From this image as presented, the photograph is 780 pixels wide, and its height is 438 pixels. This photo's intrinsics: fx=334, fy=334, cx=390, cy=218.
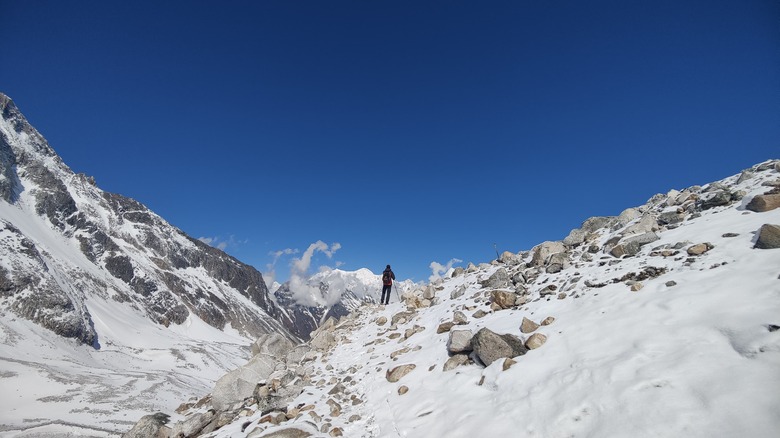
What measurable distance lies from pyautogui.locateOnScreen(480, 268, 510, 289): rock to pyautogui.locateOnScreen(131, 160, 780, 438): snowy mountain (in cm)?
10

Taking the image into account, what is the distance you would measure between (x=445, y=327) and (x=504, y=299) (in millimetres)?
3121

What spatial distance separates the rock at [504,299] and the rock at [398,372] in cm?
500

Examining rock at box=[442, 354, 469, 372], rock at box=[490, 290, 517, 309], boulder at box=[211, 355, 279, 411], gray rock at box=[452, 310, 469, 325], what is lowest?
boulder at box=[211, 355, 279, 411]

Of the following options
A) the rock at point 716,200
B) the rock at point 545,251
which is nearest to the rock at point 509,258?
the rock at point 545,251

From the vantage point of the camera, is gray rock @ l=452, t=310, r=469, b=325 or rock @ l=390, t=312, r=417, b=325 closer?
gray rock @ l=452, t=310, r=469, b=325

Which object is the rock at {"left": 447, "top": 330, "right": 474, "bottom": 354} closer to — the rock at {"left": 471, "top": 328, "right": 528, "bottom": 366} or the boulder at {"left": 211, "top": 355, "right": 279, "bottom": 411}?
the rock at {"left": 471, "top": 328, "right": 528, "bottom": 366}

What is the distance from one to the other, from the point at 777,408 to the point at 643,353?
2.58 metres

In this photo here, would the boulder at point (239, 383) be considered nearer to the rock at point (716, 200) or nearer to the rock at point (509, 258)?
the rock at point (509, 258)

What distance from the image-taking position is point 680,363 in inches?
290

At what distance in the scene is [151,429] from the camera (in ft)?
54.0

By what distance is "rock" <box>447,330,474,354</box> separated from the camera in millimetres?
12914

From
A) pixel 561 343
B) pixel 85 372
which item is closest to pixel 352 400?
pixel 561 343

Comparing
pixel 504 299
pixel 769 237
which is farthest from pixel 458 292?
pixel 769 237

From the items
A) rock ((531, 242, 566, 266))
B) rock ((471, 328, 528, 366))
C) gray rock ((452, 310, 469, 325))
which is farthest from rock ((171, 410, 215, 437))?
rock ((531, 242, 566, 266))
